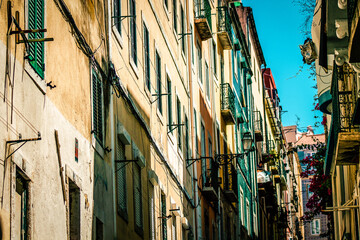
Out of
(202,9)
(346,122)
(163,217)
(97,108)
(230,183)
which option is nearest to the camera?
(97,108)

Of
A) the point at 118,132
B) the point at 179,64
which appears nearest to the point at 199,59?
the point at 179,64

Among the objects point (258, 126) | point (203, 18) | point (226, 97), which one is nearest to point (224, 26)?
point (226, 97)

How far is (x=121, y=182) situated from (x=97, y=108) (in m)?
2.13

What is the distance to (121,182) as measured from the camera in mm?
17297

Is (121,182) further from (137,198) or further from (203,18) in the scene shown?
(203,18)

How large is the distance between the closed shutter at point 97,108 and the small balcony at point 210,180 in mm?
14140

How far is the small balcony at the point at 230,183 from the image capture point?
34406mm

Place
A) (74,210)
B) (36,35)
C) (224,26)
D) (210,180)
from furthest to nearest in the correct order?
Result: (224,26) < (210,180) < (74,210) < (36,35)

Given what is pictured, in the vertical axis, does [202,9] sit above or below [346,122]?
above

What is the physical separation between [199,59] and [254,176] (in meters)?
17.7

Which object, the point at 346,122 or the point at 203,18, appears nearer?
the point at 346,122

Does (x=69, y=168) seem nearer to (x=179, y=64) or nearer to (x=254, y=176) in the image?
(x=179, y=64)

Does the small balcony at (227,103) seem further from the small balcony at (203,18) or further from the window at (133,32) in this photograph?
the window at (133,32)

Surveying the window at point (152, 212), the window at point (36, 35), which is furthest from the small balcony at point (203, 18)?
the window at point (36, 35)
